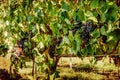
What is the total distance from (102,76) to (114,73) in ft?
2.42

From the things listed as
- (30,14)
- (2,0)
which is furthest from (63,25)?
(2,0)

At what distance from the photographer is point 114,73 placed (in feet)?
35.4

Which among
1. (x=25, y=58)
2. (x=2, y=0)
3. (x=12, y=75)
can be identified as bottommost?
(x=12, y=75)

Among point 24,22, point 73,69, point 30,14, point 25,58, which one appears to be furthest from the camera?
point 73,69

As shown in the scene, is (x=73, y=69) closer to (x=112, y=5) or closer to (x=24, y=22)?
(x=24, y=22)

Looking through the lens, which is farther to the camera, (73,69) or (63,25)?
(73,69)

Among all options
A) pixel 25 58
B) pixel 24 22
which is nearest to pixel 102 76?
pixel 25 58

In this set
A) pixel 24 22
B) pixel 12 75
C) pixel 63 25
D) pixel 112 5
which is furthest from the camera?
pixel 12 75

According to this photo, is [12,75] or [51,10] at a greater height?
[51,10]

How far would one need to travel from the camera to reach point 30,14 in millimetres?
3943

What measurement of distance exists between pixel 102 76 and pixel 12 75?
3.29m

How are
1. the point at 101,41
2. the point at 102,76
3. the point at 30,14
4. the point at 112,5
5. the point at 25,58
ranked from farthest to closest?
the point at 102,76, the point at 25,58, the point at 30,14, the point at 101,41, the point at 112,5

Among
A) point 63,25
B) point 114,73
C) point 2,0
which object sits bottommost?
point 114,73

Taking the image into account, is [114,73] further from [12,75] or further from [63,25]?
[63,25]
